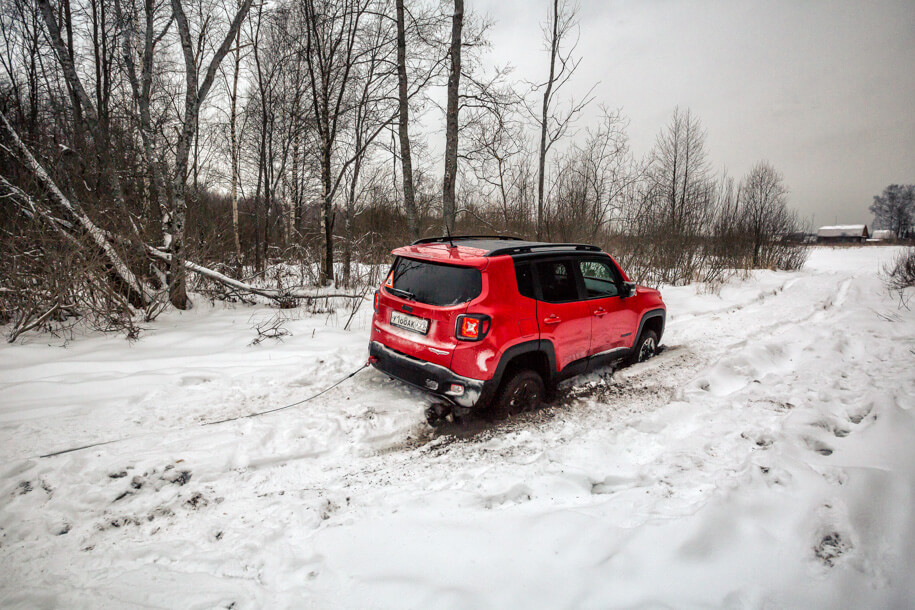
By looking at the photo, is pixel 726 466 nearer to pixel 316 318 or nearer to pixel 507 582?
pixel 507 582

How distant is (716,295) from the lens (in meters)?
11.4

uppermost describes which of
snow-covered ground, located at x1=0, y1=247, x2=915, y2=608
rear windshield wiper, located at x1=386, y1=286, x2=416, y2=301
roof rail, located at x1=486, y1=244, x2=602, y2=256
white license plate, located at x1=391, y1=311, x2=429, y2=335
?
roof rail, located at x1=486, y1=244, x2=602, y2=256

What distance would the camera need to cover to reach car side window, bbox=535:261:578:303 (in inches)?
149

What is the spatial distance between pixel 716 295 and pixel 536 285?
33.8ft

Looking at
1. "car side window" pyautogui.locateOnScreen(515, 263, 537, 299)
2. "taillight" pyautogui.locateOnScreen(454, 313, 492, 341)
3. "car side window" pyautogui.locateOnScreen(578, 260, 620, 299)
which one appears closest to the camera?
"taillight" pyautogui.locateOnScreen(454, 313, 492, 341)

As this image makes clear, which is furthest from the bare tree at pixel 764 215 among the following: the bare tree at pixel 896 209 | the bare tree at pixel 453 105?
the bare tree at pixel 896 209

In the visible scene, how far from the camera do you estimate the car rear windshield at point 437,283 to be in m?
3.36

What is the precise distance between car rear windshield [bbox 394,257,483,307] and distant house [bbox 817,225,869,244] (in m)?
90.0

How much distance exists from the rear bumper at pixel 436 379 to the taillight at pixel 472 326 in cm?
33

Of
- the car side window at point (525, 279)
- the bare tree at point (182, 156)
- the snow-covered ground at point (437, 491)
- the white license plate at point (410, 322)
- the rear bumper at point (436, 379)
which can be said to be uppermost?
the bare tree at point (182, 156)

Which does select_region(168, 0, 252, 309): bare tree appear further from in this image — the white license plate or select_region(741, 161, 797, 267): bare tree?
select_region(741, 161, 797, 267): bare tree

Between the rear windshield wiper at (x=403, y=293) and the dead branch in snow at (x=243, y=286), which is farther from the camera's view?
the dead branch in snow at (x=243, y=286)

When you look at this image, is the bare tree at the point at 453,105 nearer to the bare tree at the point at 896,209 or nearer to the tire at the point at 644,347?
the tire at the point at 644,347

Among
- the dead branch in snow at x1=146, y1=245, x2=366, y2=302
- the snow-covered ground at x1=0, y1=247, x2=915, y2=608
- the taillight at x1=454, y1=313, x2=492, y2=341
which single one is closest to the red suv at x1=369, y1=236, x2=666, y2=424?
the taillight at x1=454, y1=313, x2=492, y2=341
